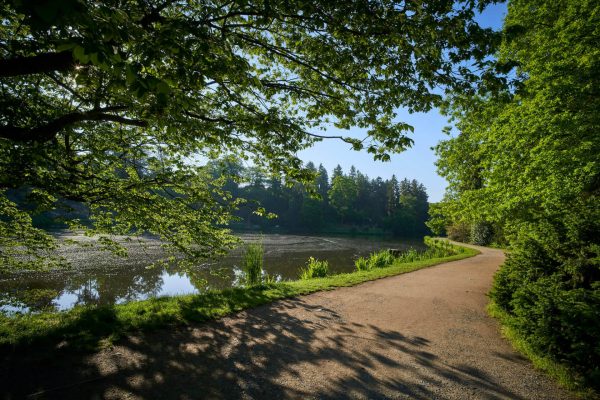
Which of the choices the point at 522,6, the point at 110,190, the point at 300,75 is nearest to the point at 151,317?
the point at 110,190

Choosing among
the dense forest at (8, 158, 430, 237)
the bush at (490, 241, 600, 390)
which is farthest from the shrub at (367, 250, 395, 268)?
the dense forest at (8, 158, 430, 237)

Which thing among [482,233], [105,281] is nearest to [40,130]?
[105,281]

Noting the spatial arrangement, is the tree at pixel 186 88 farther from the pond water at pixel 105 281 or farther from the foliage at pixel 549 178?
the pond water at pixel 105 281

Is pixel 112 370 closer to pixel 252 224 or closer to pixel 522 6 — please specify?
pixel 522 6

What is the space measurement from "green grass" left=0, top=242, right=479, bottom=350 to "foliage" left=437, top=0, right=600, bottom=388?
18.4 ft

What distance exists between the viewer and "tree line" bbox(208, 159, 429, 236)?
74.1 metres

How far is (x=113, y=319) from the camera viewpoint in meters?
5.59

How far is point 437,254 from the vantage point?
65.5ft

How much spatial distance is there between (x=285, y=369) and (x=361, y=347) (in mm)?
1542

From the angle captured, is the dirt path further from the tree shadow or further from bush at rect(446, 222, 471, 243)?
bush at rect(446, 222, 471, 243)

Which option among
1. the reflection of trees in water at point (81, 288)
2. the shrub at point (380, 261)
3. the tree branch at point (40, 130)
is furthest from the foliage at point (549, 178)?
the reflection of trees in water at point (81, 288)

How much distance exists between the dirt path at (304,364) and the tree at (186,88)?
8.02 feet

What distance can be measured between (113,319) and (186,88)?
4441 mm

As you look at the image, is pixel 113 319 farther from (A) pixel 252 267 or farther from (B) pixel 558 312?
(B) pixel 558 312
